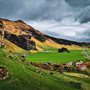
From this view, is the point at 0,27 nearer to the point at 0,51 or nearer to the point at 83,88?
the point at 0,51

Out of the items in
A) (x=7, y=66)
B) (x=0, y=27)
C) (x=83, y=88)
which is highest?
(x=0, y=27)

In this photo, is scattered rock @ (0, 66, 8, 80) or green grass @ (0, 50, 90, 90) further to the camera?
scattered rock @ (0, 66, 8, 80)

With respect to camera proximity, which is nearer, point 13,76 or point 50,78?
point 13,76

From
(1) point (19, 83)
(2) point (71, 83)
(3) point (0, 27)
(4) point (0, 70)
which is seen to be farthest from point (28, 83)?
(3) point (0, 27)

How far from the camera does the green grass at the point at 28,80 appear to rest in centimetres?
8044

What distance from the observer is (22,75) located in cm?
8600

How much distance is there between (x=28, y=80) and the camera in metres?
84.7

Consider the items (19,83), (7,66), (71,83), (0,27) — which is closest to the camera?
(19,83)

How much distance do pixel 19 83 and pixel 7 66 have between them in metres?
8.46

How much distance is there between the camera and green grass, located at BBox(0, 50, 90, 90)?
8044cm

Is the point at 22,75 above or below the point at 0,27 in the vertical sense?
below

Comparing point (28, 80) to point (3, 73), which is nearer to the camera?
point (3, 73)

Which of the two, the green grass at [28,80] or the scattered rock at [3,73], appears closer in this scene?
the green grass at [28,80]

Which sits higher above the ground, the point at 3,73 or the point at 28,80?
the point at 3,73
